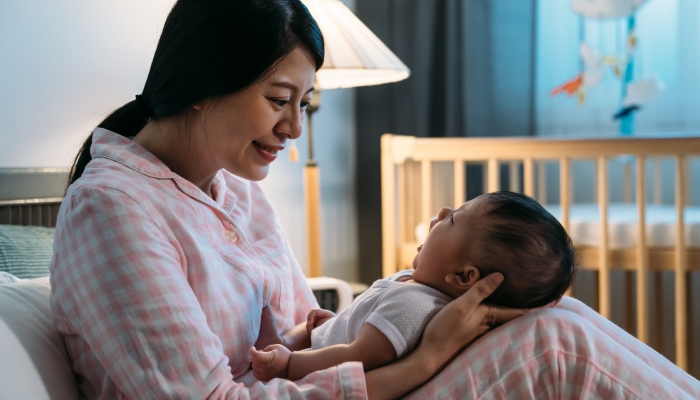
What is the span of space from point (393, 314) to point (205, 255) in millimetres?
275

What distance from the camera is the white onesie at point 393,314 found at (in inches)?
36.6

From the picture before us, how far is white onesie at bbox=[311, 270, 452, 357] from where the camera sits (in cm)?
93

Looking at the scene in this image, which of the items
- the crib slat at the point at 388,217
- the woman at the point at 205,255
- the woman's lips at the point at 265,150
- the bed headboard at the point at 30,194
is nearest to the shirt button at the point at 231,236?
the woman at the point at 205,255

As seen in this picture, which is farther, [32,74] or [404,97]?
[404,97]

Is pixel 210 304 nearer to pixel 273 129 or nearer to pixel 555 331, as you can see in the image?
pixel 273 129

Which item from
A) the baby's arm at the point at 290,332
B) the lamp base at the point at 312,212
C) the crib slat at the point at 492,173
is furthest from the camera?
the lamp base at the point at 312,212

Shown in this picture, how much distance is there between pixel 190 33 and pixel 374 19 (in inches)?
89.0

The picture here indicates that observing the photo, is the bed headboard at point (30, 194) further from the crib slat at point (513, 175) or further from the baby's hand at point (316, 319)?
the crib slat at point (513, 175)

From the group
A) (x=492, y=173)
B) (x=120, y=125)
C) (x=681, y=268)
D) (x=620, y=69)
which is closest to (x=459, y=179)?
(x=492, y=173)

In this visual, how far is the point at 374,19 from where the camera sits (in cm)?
318

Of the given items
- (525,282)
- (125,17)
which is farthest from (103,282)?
(125,17)

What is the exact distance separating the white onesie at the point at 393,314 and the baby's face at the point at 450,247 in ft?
0.09

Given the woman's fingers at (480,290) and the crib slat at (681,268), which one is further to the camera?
the crib slat at (681,268)

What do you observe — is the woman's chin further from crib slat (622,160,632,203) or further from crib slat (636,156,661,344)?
crib slat (622,160,632,203)
